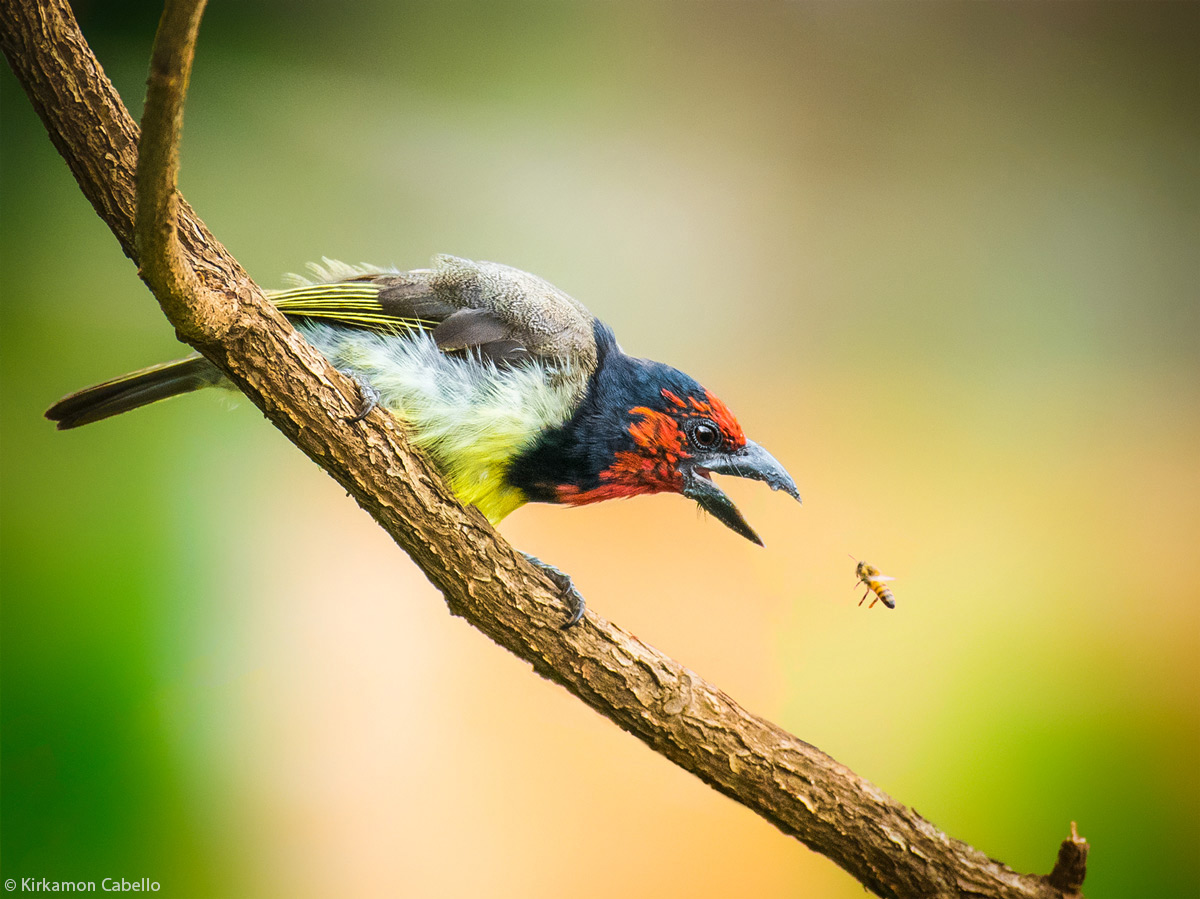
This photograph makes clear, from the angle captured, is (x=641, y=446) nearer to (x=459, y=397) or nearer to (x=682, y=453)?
(x=682, y=453)

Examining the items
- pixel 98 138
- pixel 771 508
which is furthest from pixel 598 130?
pixel 98 138

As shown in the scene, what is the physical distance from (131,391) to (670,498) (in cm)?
137

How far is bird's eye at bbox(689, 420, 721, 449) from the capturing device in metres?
1.80

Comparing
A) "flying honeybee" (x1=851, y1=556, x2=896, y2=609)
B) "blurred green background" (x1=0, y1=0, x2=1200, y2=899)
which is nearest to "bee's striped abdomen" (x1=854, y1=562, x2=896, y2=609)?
"flying honeybee" (x1=851, y1=556, x2=896, y2=609)

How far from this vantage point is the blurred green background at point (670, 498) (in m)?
1.99

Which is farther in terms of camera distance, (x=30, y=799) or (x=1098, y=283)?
(x=1098, y=283)

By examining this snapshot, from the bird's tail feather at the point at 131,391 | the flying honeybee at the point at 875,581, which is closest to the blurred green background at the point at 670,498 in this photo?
the flying honeybee at the point at 875,581

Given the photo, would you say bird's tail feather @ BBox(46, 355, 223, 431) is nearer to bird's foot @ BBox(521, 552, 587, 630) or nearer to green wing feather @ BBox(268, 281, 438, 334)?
green wing feather @ BBox(268, 281, 438, 334)

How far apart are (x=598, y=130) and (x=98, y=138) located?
133cm

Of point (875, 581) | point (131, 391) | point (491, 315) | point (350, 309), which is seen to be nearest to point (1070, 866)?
point (875, 581)

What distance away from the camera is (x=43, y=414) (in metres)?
1.95

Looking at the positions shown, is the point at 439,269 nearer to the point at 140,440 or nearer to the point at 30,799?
the point at 140,440

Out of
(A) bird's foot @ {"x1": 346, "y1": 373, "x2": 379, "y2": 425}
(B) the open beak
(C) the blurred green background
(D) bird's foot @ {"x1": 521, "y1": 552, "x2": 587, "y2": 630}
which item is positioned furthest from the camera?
(C) the blurred green background

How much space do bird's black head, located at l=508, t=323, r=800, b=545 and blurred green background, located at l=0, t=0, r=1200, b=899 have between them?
454 millimetres
